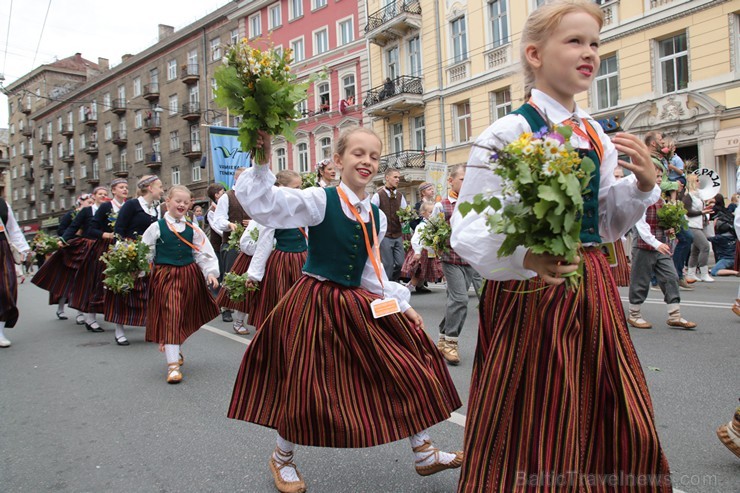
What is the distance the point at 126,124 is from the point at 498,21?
39.7 meters

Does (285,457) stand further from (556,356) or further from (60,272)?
(60,272)

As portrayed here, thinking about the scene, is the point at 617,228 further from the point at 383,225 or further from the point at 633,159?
the point at 383,225

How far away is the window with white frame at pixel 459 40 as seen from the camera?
83.5ft

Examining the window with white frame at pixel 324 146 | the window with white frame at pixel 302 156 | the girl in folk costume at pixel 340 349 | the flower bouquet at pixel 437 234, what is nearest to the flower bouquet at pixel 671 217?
the flower bouquet at pixel 437 234

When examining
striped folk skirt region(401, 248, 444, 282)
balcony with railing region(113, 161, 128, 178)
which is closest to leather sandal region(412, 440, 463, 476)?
striped folk skirt region(401, 248, 444, 282)

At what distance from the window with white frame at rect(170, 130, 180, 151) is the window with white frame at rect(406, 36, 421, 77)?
23.9 metres

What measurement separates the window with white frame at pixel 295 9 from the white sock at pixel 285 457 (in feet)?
115

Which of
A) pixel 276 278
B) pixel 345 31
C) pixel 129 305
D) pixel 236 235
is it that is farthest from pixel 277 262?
pixel 345 31

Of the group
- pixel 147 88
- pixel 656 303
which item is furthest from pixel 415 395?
pixel 147 88

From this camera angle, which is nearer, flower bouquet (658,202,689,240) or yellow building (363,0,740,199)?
flower bouquet (658,202,689,240)

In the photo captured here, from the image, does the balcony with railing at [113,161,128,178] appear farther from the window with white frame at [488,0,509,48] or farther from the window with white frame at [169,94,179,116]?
the window with white frame at [488,0,509,48]

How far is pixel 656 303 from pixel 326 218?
7.18 m

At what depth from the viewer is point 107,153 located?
5600 cm

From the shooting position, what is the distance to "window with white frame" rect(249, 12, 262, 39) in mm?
37250
